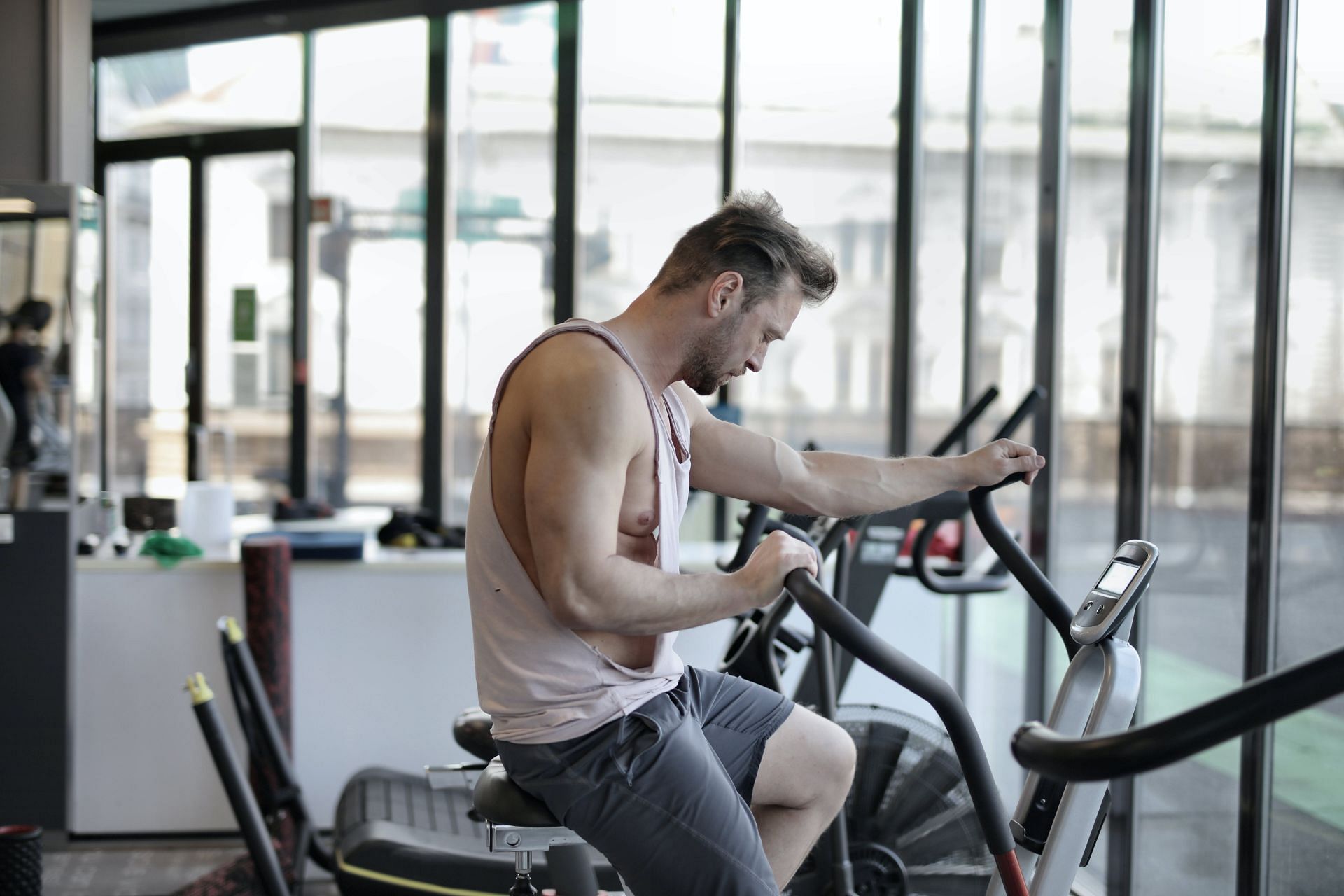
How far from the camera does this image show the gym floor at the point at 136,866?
10.6 ft

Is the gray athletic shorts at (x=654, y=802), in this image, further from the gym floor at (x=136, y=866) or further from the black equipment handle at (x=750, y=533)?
the gym floor at (x=136, y=866)

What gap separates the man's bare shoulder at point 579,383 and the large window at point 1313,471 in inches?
50.3

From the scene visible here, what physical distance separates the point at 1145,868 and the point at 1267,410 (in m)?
1.20

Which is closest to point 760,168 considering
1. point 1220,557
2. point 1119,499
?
point 1119,499

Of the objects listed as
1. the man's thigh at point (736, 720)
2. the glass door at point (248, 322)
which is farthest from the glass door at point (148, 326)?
the man's thigh at point (736, 720)

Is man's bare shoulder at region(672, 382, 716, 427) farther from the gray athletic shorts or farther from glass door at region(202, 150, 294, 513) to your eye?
glass door at region(202, 150, 294, 513)

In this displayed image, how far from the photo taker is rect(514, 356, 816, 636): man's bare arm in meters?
1.49

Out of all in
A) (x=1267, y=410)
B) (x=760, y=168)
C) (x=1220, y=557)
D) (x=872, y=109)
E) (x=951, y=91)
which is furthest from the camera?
(x=760, y=168)

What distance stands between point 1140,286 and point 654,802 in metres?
1.81

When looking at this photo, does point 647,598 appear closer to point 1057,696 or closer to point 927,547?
point 1057,696

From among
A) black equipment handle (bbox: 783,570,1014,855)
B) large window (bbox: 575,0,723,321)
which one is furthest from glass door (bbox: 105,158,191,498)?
black equipment handle (bbox: 783,570,1014,855)

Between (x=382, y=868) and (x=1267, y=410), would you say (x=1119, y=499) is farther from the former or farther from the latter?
(x=382, y=868)

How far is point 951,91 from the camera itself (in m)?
4.32

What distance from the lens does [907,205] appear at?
4.60 metres
